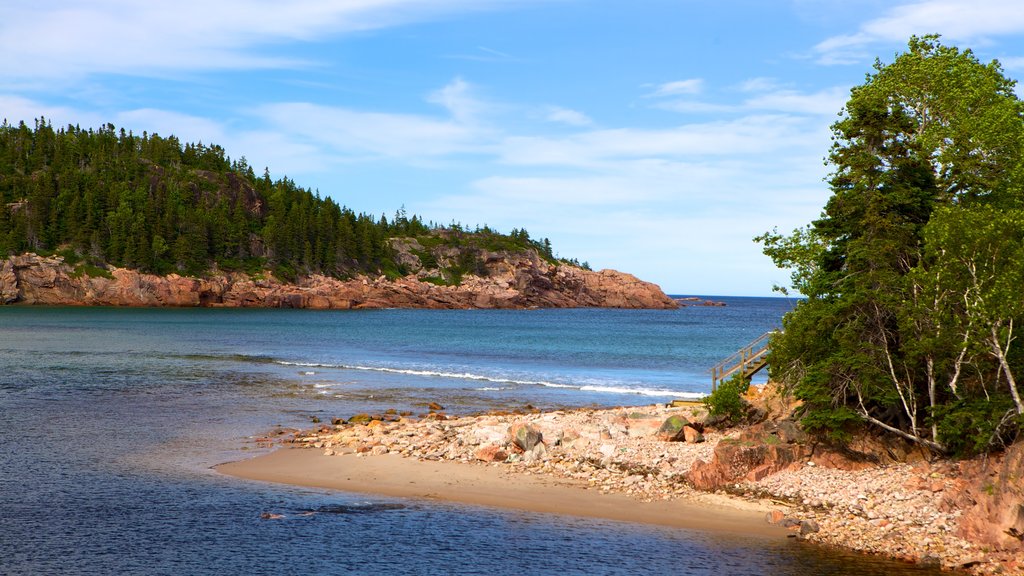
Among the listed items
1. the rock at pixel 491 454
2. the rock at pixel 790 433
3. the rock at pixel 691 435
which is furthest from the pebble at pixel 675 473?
the rock at pixel 790 433

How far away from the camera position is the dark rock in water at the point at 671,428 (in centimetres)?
3362

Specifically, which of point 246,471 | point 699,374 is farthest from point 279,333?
point 246,471

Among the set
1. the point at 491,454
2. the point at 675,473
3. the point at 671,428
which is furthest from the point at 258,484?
the point at 671,428

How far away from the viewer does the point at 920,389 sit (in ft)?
92.3

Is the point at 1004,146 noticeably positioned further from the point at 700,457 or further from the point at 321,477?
the point at 321,477

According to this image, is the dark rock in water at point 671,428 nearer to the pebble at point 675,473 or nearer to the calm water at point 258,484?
the pebble at point 675,473

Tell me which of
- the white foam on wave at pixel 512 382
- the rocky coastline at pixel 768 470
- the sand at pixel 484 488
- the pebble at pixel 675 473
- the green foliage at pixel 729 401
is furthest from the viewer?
the white foam on wave at pixel 512 382

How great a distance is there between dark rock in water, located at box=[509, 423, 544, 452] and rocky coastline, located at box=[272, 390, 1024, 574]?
63mm

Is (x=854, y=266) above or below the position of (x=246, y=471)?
above

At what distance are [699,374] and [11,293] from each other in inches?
5972

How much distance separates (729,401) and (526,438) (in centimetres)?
923

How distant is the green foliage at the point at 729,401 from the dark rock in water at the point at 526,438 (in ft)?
25.8

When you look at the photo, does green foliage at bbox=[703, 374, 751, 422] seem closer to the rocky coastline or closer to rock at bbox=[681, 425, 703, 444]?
the rocky coastline

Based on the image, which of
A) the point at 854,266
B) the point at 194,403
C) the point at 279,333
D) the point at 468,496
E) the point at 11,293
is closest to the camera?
the point at 468,496
